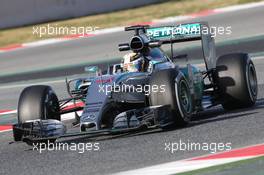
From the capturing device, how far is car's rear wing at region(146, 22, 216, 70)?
10.7 m

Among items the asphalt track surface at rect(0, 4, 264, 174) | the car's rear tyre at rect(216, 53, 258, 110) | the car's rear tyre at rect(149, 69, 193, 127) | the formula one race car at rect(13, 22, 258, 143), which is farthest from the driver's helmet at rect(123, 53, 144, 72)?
the car's rear tyre at rect(216, 53, 258, 110)

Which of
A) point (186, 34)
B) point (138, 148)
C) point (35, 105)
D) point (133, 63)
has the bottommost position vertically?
point (138, 148)

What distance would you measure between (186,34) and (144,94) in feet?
5.38

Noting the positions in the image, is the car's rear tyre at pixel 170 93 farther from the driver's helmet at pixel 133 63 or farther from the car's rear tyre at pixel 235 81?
the car's rear tyre at pixel 235 81

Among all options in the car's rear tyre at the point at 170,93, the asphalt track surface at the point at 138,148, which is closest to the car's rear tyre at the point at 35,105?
the asphalt track surface at the point at 138,148

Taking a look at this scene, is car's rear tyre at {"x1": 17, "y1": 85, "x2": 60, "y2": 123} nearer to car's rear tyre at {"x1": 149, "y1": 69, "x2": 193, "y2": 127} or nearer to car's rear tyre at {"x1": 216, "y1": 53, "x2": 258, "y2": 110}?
car's rear tyre at {"x1": 149, "y1": 69, "x2": 193, "y2": 127}

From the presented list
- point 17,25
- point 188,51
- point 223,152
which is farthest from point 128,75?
point 17,25

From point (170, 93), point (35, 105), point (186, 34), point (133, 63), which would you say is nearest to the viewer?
point (170, 93)

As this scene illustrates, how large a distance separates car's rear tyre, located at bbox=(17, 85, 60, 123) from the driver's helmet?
998mm

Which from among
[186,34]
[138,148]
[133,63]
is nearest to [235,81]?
[186,34]

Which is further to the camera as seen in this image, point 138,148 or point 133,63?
point 133,63

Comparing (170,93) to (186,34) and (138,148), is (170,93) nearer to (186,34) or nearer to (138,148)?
(138,148)

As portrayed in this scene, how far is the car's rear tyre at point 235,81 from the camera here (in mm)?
10172

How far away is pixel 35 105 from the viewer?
30.7ft
